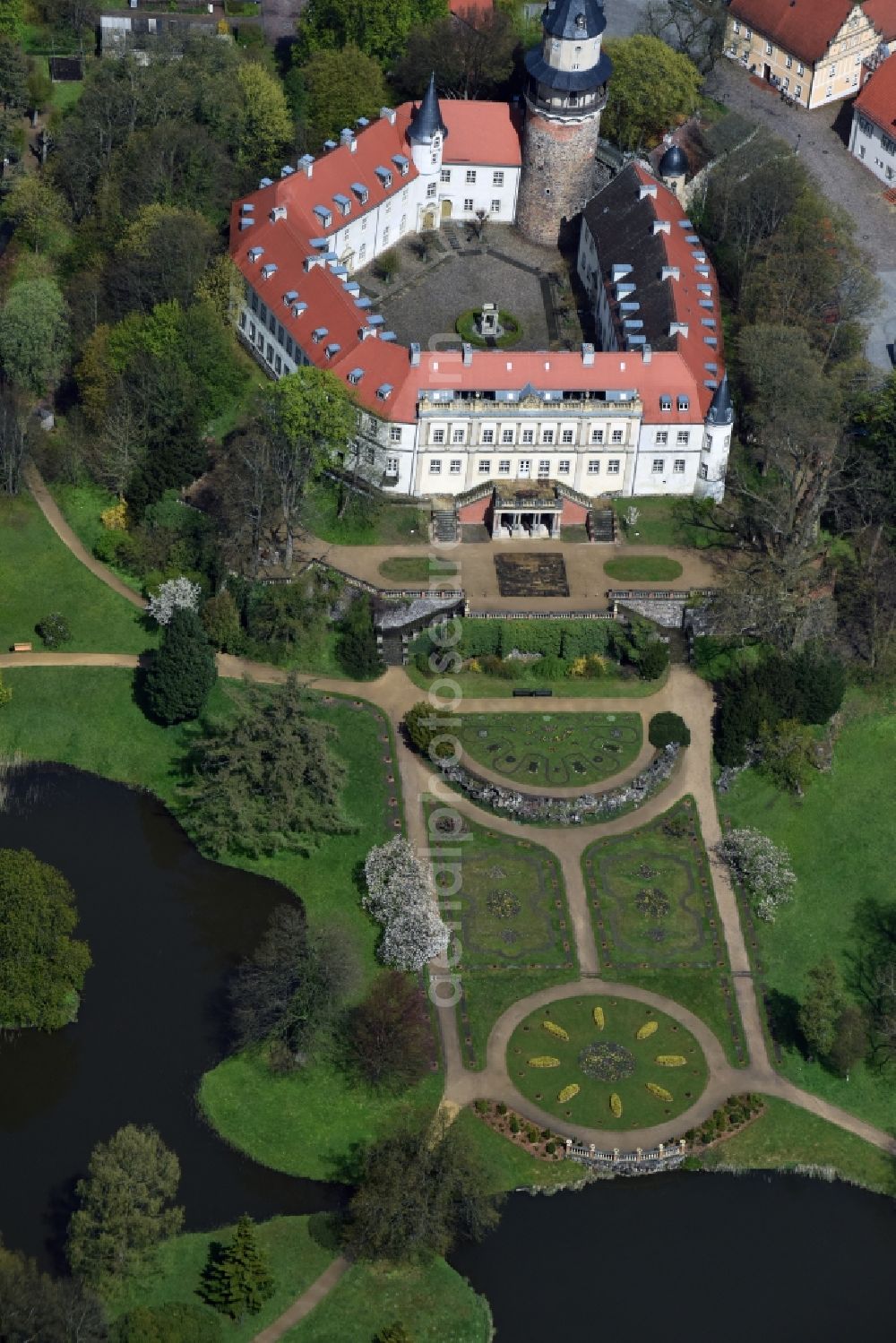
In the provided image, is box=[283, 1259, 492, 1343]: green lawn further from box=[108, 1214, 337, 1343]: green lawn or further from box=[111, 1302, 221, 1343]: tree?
box=[111, 1302, 221, 1343]: tree

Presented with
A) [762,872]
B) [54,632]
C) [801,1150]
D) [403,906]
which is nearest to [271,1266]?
[403,906]

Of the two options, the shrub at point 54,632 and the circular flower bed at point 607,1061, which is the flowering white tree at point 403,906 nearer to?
the circular flower bed at point 607,1061

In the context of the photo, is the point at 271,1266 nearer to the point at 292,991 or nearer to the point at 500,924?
the point at 292,991

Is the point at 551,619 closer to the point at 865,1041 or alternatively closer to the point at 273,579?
the point at 273,579

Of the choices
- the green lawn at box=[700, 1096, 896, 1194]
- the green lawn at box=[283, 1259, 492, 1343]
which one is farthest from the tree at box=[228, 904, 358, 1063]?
the green lawn at box=[700, 1096, 896, 1194]

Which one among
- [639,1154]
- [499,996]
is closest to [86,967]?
[499,996]
